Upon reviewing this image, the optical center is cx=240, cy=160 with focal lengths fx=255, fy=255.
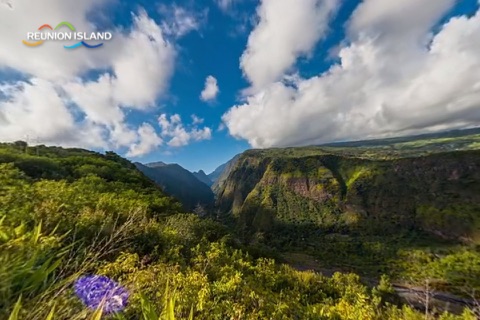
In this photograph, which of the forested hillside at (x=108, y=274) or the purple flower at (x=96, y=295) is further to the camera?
the purple flower at (x=96, y=295)

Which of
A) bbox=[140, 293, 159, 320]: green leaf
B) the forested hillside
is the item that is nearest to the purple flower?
the forested hillside

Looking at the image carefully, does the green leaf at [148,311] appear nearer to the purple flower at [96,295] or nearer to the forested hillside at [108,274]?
the forested hillside at [108,274]

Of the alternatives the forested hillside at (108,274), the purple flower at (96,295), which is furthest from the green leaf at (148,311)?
the purple flower at (96,295)

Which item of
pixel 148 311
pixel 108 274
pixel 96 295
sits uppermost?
pixel 96 295

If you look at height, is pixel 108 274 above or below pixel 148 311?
below

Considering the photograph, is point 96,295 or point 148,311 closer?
point 148,311

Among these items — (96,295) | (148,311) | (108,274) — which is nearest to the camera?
(148,311)

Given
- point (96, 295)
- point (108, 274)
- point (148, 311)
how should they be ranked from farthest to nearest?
1. point (108, 274)
2. point (96, 295)
3. point (148, 311)

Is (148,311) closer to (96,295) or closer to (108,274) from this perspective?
(96,295)

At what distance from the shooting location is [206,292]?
5371mm

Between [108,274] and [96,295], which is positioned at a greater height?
[96,295]

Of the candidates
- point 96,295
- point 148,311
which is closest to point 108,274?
point 96,295

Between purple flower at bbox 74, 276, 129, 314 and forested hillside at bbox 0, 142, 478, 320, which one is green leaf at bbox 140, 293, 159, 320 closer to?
forested hillside at bbox 0, 142, 478, 320

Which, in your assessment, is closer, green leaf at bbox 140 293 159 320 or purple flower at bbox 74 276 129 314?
green leaf at bbox 140 293 159 320
